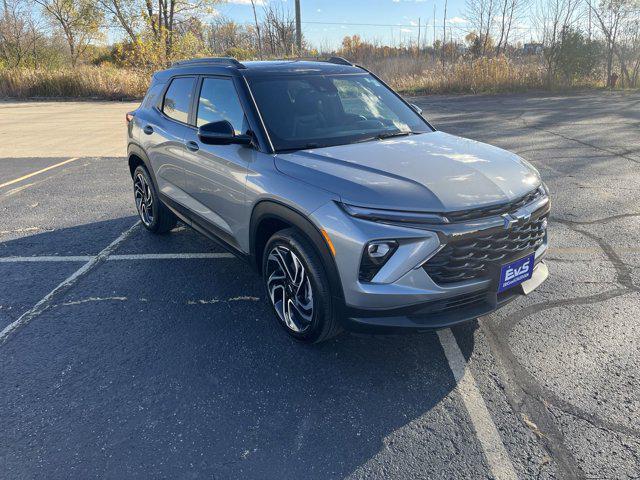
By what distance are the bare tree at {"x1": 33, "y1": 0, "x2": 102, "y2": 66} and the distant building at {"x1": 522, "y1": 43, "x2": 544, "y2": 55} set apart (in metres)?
27.4

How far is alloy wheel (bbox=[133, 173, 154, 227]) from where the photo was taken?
5.40 meters

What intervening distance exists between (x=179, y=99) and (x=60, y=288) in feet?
6.72

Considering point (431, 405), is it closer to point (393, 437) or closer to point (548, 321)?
point (393, 437)

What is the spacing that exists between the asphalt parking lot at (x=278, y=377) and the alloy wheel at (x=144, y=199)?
397mm

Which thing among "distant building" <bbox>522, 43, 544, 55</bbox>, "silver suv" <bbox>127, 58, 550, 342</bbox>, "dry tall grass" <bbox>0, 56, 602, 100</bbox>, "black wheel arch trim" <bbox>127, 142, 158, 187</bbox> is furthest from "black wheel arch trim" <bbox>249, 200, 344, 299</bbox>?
"distant building" <bbox>522, 43, 544, 55</bbox>

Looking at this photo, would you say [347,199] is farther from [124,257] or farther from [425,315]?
[124,257]

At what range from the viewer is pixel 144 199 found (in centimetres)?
556

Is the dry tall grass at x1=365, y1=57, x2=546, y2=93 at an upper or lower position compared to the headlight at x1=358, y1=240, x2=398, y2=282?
upper

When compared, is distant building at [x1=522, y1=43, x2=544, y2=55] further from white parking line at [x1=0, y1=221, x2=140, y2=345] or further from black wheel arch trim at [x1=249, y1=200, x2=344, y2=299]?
black wheel arch trim at [x1=249, y1=200, x2=344, y2=299]

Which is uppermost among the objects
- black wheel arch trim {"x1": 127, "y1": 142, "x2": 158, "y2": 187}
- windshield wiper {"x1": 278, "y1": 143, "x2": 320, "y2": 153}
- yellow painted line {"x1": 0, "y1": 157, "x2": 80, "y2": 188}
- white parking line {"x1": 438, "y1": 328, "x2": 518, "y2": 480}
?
windshield wiper {"x1": 278, "y1": 143, "x2": 320, "y2": 153}

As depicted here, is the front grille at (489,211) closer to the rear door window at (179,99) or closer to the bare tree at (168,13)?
the rear door window at (179,99)

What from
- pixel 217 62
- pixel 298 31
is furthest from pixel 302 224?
pixel 298 31

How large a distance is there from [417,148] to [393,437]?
1944 mm

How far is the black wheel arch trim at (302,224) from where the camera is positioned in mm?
2740
